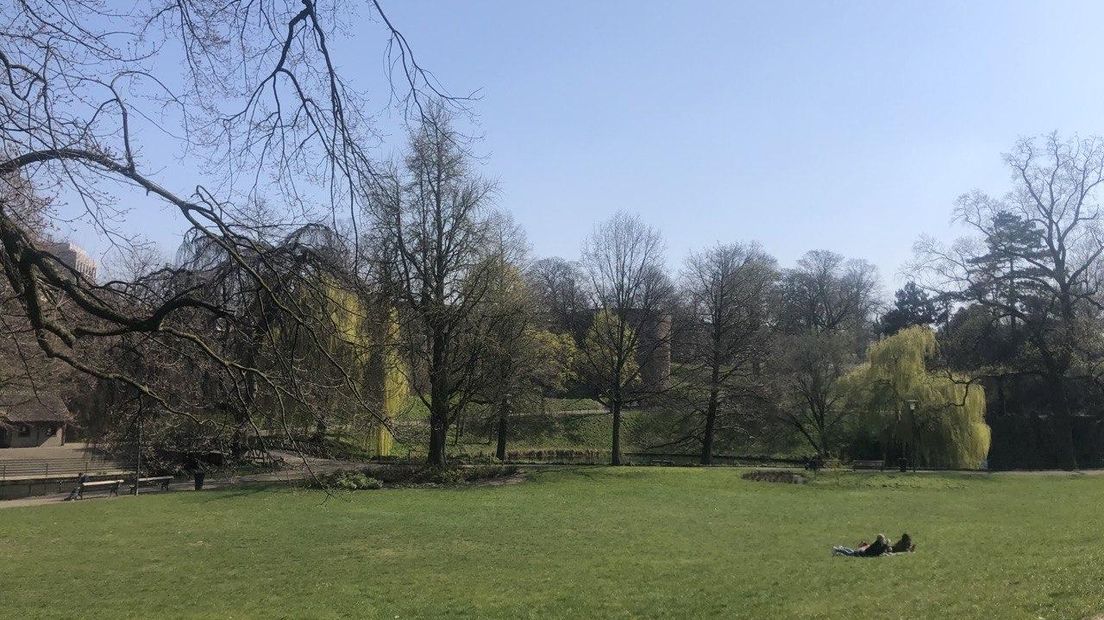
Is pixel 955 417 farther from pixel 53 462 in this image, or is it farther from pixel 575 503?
pixel 53 462

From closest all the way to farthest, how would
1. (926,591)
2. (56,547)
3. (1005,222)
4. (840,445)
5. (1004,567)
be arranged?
(926,591), (1004,567), (56,547), (1005,222), (840,445)

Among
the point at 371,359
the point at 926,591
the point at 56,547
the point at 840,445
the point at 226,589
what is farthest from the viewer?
the point at 840,445

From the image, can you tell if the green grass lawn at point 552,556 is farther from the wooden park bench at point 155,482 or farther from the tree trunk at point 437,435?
the tree trunk at point 437,435

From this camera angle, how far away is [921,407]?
36.1 m

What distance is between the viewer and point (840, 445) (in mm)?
47688

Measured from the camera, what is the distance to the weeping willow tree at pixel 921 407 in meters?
35.9

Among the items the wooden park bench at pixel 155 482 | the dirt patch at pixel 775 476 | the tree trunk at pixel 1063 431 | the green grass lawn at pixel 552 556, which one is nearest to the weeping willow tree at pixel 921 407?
the tree trunk at pixel 1063 431

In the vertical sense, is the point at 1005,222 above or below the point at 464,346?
above

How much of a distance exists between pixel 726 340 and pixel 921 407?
10509 millimetres

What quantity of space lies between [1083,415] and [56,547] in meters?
50.3

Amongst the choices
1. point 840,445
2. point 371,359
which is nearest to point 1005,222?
point 840,445

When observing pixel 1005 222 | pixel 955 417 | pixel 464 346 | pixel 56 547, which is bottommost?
pixel 56 547

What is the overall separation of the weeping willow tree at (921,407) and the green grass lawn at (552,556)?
960cm

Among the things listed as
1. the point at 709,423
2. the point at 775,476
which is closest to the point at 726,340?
the point at 709,423
